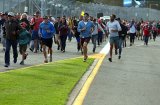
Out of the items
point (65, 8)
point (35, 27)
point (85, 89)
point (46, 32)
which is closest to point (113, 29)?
point (46, 32)

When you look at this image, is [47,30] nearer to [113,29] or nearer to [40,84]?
[113,29]

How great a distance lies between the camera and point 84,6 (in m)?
59.9

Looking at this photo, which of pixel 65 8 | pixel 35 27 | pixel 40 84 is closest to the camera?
pixel 40 84

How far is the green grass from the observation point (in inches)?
430

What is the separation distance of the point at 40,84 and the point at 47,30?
23.3 ft

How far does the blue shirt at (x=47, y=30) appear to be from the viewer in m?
20.1

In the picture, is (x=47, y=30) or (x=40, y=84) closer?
(x=40, y=84)

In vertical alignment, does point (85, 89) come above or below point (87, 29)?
below

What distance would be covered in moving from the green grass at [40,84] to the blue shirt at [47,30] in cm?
237

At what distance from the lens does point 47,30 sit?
66.0 ft

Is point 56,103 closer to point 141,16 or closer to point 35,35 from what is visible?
point 35,35

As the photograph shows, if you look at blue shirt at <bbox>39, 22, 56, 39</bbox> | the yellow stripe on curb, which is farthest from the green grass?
blue shirt at <bbox>39, 22, 56, 39</bbox>

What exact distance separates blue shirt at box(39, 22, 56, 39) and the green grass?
2.37m

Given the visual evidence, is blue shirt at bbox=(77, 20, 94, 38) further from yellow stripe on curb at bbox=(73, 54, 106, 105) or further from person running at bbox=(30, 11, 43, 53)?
person running at bbox=(30, 11, 43, 53)
